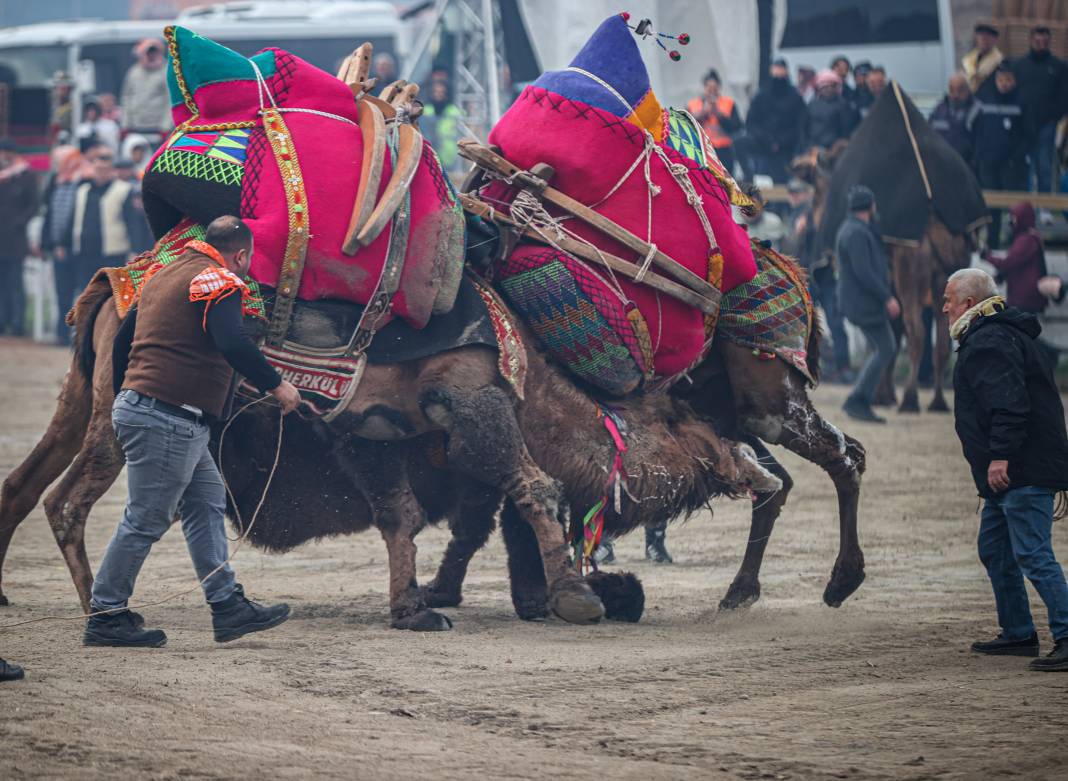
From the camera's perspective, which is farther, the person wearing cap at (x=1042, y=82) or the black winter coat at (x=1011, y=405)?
the person wearing cap at (x=1042, y=82)

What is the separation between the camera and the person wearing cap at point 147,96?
66.2 feet

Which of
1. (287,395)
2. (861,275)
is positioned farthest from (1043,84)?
(287,395)

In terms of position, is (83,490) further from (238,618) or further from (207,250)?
(207,250)

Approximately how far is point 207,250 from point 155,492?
92 cm

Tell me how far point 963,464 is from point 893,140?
4095mm

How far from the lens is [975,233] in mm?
15156

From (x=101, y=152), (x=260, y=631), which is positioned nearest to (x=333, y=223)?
(x=260, y=631)

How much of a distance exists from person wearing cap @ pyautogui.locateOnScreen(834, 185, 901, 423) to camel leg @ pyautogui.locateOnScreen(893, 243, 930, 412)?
0.35 m

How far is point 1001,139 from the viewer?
16.5 metres

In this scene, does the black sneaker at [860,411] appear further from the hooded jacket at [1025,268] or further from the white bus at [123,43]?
the white bus at [123,43]

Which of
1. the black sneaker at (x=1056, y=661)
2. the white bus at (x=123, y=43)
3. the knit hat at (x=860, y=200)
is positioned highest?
the white bus at (x=123, y=43)

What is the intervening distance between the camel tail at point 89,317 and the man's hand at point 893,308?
9.17m

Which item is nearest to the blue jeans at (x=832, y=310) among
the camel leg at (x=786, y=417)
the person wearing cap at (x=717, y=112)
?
the person wearing cap at (x=717, y=112)

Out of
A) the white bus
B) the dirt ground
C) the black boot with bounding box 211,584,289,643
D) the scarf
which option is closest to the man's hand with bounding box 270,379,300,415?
the black boot with bounding box 211,584,289,643
